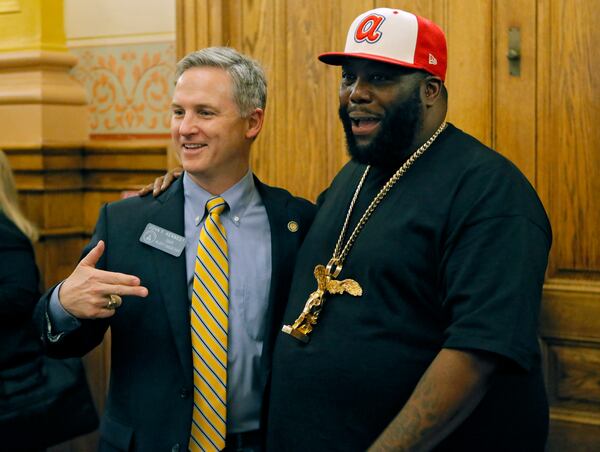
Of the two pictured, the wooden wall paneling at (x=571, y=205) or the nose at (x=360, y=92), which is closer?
Answer: the nose at (x=360, y=92)

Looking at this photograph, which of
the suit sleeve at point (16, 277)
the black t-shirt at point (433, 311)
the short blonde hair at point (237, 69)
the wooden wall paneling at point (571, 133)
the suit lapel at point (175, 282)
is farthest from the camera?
the suit sleeve at point (16, 277)

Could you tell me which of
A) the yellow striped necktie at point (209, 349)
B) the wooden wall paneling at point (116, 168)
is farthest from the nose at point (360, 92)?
the wooden wall paneling at point (116, 168)

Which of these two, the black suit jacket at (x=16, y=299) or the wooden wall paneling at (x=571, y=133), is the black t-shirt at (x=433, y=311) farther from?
the black suit jacket at (x=16, y=299)

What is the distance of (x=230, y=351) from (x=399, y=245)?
50cm

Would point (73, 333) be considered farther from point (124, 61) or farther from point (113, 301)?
point (124, 61)

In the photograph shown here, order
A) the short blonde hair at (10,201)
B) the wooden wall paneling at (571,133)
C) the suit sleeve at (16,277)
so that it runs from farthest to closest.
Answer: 1. the short blonde hair at (10,201)
2. the suit sleeve at (16,277)
3. the wooden wall paneling at (571,133)

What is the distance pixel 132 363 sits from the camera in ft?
6.96

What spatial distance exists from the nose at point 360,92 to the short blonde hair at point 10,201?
1.80 m

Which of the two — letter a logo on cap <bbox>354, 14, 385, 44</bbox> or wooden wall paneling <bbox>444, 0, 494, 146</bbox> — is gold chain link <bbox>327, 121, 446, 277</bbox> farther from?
wooden wall paneling <bbox>444, 0, 494, 146</bbox>

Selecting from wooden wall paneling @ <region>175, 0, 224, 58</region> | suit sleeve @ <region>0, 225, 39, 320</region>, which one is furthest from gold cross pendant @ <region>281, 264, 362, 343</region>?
suit sleeve @ <region>0, 225, 39, 320</region>

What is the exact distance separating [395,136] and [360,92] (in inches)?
4.3

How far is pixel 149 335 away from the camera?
6.91ft

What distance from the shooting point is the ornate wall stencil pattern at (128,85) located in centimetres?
365

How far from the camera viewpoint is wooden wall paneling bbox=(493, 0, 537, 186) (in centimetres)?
265
